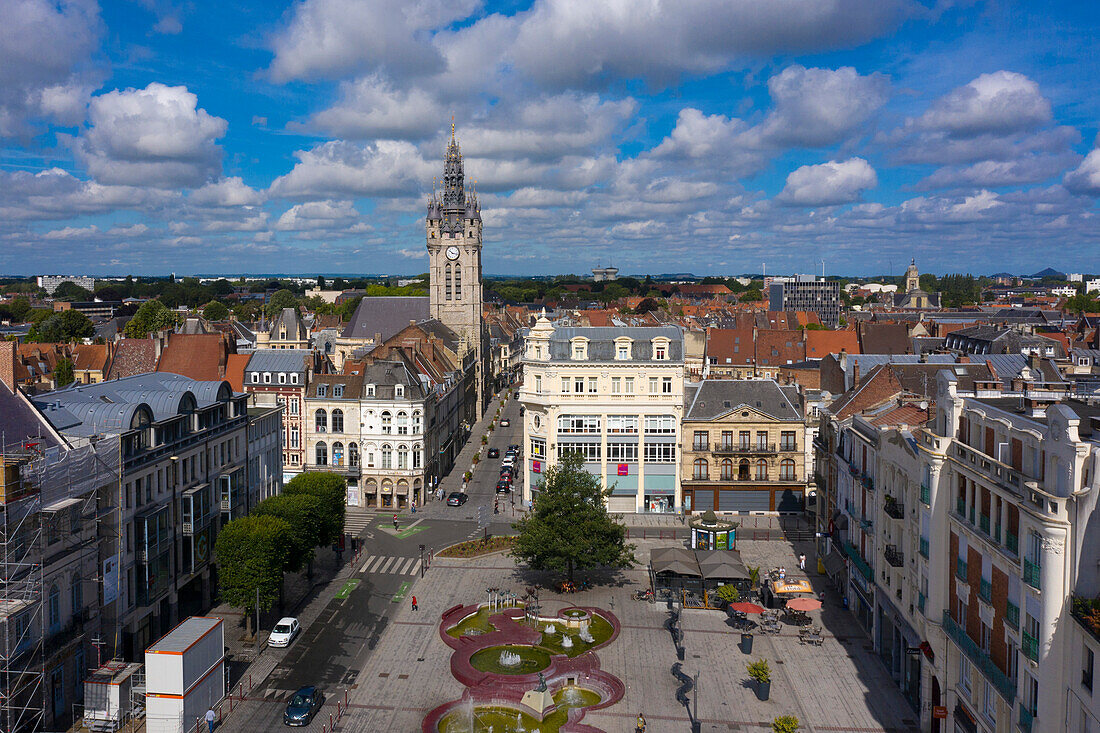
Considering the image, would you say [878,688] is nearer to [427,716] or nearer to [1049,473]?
[1049,473]

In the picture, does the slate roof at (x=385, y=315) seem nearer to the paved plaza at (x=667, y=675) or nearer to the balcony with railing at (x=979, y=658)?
the paved plaza at (x=667, y=675)

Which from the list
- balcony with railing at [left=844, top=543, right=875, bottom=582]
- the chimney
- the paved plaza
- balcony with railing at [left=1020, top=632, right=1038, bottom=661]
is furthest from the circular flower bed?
balcony with railing at [left=1020, top=632, right=1038, bottom=661]

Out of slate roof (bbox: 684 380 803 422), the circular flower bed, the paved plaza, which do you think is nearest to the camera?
the paved plaza

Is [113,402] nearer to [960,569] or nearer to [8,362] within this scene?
[8,362]

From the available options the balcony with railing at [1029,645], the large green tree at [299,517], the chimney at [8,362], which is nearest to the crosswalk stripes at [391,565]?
the large green tree at [299,517]

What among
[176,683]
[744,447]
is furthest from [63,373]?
[744,447]

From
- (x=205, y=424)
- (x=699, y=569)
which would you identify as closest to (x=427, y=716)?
(x=699, y=569)

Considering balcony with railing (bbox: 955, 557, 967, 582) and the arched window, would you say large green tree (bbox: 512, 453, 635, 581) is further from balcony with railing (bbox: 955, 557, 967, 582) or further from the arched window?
the arched window
